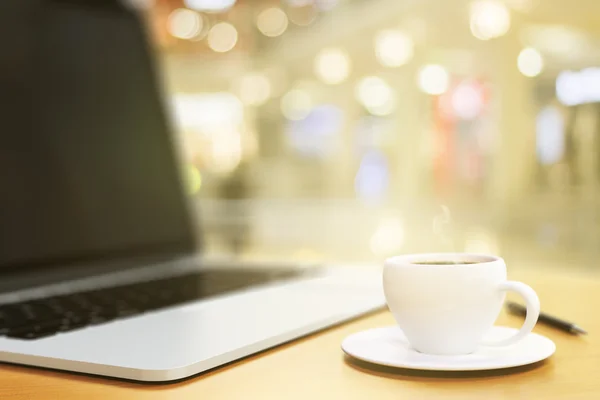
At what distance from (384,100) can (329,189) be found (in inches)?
61.2

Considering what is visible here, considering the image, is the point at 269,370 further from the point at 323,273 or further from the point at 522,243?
the point at 522,243

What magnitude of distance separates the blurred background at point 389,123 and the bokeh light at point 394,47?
28mm

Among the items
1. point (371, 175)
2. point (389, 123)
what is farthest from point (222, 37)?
point (371, 175)

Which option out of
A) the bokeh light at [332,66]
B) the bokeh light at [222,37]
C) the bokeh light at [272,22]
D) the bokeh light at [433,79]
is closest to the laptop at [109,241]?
the bokeh light at [433,79]

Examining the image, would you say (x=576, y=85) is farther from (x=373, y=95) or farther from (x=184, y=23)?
(x=184, y=23)

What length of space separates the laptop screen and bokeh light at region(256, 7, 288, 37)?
9.01m

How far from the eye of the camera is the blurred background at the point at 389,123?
6207 mm

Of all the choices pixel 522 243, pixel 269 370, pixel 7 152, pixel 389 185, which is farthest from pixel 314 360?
pixel 389 185

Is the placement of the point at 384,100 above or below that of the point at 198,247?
above

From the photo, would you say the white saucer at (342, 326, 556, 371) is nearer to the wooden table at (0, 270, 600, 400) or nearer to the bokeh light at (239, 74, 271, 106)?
the wooden table at (0, 270, 600, 400)

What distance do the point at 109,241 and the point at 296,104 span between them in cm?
1070

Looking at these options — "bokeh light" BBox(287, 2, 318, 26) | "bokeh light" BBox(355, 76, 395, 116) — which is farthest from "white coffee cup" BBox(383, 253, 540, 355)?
"bokeh light" BBox(355, 76, 395, 116)

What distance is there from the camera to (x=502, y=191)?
6691 mm

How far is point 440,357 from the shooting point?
40 cm
